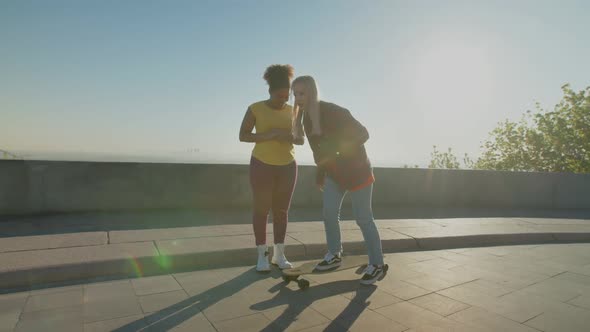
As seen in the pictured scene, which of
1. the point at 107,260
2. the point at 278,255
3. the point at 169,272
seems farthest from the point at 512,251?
the point at 107,260

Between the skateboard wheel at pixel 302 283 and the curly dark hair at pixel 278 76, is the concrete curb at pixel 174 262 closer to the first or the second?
the skateboard wheel at pixel 302 283

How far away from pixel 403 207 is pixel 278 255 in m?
5.83

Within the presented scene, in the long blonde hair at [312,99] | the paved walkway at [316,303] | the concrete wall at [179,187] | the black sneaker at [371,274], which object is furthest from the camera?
the concrete wall at [179,187]

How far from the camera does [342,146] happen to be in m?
3.77

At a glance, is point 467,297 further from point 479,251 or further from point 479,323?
point 479,251

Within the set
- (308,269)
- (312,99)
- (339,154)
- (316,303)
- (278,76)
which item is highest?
(278,76)

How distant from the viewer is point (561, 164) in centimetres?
2400

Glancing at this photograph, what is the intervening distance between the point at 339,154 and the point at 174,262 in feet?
6.71

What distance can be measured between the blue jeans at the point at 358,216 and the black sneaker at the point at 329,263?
61 millimetres

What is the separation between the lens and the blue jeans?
388 cm

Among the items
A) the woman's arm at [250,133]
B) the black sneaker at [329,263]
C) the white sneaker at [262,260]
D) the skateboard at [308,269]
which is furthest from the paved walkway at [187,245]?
the woman's arm at [250,133]

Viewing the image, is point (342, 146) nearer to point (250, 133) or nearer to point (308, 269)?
point (250, 133)

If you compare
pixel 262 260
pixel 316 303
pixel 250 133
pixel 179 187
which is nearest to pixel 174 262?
pixel 262 260

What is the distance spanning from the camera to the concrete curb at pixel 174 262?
3.53 meters
